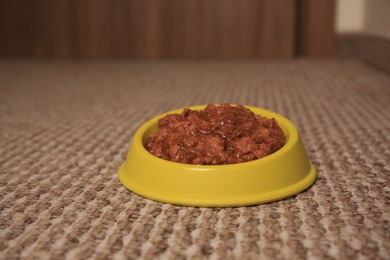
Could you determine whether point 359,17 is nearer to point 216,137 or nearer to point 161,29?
point 161,29

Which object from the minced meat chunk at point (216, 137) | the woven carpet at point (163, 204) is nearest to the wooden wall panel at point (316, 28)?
the woven carpet at point (163, 204)

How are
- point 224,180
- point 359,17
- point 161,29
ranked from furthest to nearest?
point 161,29
point 359,17
point 224,180

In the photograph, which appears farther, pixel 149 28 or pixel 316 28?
pixel 149 28

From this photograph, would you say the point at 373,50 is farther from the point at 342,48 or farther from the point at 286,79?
the point at 286,79

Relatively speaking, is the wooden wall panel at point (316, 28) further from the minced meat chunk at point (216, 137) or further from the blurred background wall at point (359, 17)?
the minced meat chunk at point (216, 137)

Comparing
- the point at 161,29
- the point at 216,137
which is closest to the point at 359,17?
the point at 161,29

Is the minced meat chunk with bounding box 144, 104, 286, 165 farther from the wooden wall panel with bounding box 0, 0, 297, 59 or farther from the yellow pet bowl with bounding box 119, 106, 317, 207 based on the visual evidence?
the wooden wall panel with bounding box 0, 0, 297, 59
